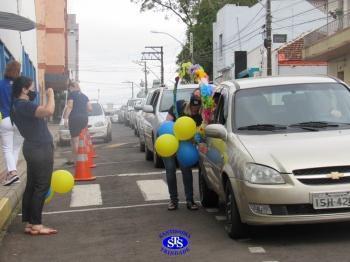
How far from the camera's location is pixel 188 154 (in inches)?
322

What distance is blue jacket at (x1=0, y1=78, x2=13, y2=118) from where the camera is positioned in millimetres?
9305

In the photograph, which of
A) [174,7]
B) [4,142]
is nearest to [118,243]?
[4,142]

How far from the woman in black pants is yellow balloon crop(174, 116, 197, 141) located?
1632mm

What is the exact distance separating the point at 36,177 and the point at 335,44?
69.2ft

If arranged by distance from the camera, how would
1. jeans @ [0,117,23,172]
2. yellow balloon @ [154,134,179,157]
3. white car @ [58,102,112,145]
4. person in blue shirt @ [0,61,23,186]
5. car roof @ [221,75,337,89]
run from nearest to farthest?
car roof @ [221,75,337,89]
yellow balloon @ [154,134,179,157]
person in blue shirt @ [0,61,23,186]
jeans @ [0,117,23,172]
white car @ [58,102,112,145]

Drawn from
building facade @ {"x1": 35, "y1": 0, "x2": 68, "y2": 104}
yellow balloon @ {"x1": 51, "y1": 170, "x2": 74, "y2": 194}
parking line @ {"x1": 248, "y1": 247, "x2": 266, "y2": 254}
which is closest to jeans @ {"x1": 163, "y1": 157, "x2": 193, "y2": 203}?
yellow balloon @ {"x1": 51, "y1": 170, "x2": 74, "y2": 194}

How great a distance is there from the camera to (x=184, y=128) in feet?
25.9

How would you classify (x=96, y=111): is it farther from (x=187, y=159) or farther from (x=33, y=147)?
(x=33, y=147)

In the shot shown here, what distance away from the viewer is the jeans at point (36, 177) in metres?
7.09

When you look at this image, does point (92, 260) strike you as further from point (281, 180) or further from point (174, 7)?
point (174, 7)

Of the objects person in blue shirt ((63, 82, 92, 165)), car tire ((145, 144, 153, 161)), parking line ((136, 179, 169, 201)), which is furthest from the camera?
car tire ((145, 144, 153, 161))

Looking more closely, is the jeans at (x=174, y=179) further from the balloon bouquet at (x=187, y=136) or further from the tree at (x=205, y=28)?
the tree at (x=205, y=28)

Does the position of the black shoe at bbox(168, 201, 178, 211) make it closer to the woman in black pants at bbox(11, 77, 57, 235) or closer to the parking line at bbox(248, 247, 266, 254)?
the woman in black pants at bbox(11, 77, 57, 235)

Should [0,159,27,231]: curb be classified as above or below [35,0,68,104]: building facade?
below
